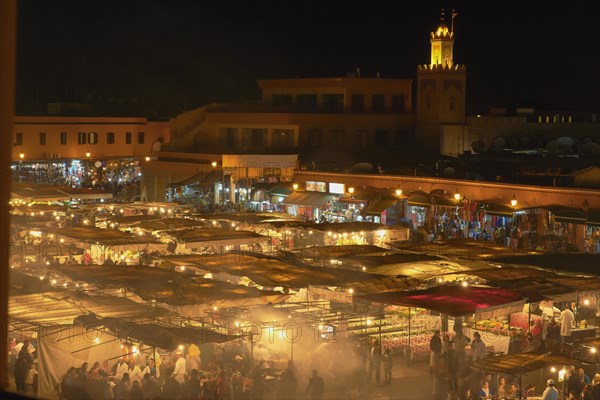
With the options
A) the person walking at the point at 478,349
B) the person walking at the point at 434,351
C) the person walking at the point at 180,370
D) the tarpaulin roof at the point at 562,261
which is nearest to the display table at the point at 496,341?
the person walking at the point at 478,349

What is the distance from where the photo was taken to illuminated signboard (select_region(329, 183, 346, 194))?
26234 millimetres

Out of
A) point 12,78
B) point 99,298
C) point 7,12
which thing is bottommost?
point 99,298

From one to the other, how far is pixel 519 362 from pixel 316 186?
16.8 meters

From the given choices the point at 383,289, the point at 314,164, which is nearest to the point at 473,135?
the point at 314,164

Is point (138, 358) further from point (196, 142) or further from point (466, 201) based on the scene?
point (196, 142)

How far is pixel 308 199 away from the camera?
25.1m

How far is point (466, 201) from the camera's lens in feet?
75.6

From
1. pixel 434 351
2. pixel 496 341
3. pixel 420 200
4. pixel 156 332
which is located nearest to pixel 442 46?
pixel 420 200

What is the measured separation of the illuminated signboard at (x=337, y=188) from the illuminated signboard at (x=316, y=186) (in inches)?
8.5

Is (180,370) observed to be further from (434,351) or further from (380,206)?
→ (380,206)

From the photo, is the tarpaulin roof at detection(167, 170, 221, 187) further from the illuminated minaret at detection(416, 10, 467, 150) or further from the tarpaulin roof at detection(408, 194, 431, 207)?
the illuminated minaret at detection(416, 10, 467, 150)

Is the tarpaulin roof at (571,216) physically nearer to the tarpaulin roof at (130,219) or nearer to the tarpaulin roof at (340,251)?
the tarpaulin roof at (340,251)

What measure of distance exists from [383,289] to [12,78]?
10479mm

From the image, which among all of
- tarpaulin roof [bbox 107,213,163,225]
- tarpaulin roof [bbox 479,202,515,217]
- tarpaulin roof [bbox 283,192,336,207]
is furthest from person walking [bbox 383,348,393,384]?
tarpaulin roof [bbox 283,192,336,207]
